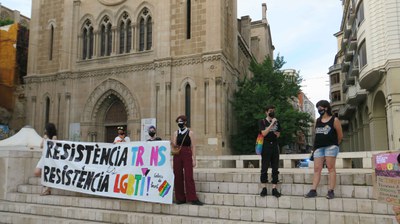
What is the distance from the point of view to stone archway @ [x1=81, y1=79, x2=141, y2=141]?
25.3 metres

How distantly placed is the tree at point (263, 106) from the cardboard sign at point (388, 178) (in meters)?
18.1

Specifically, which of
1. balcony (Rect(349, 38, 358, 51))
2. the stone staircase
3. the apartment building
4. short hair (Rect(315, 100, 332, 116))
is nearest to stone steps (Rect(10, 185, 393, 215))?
the stone staircase

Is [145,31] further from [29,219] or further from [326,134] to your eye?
[326,134]

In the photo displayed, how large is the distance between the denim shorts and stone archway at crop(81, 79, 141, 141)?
1882 cm

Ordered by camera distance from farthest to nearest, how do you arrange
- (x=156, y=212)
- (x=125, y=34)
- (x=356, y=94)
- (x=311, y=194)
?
(x=356, y=94)
(x=125, y=34)
(x=156, y=212)
(x=311, y=194)

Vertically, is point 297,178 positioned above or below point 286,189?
above

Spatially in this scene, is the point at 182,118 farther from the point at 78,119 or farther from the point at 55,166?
the point at 78,119

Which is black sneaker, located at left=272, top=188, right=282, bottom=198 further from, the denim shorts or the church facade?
the church facade

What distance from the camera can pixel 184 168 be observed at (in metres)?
8.26

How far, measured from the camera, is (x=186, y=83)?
2381 centimetres

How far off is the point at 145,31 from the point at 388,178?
74.7ft

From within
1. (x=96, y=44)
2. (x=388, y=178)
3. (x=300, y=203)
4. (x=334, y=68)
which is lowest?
(x=300, y=203)

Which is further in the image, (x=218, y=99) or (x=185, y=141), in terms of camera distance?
(x=218, y=99)

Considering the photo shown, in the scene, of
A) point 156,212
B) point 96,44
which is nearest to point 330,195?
point 156,212
